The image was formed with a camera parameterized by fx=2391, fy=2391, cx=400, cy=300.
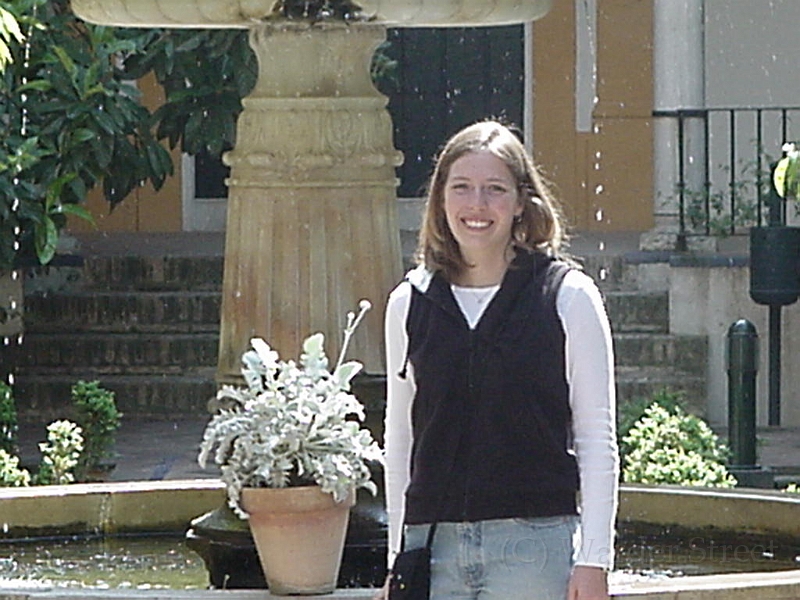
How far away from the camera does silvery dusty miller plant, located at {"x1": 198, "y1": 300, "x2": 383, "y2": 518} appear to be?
572cm

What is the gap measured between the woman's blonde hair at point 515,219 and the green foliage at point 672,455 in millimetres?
4980

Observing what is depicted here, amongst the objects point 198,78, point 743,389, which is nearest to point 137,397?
point 198,78

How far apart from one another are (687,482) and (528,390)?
511 centimetres

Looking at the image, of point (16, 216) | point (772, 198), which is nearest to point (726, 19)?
point (772, 198)

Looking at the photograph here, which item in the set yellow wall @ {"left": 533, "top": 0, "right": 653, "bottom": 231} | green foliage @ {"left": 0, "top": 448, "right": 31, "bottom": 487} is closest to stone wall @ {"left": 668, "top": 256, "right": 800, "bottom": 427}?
yellow wall @ {"left": 533, "top": 0, "right": 653, "bottom": 231}

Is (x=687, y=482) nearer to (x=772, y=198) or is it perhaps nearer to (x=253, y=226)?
(x=253, y=226)

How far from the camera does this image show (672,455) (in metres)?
9.51

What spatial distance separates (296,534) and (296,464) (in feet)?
0.56

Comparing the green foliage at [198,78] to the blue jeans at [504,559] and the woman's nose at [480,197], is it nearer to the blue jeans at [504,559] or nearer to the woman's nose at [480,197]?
the woman's nose at [480,197]

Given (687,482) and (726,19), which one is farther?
(726,19)

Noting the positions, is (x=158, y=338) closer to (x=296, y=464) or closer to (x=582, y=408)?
(x=296, y=464)

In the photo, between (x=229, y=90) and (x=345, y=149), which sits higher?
(x=229, y=90)

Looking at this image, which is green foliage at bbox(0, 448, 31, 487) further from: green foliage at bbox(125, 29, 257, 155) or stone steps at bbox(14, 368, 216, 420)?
stone steps at bbox(14, 368, 216, 420)

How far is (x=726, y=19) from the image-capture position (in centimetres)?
1658
